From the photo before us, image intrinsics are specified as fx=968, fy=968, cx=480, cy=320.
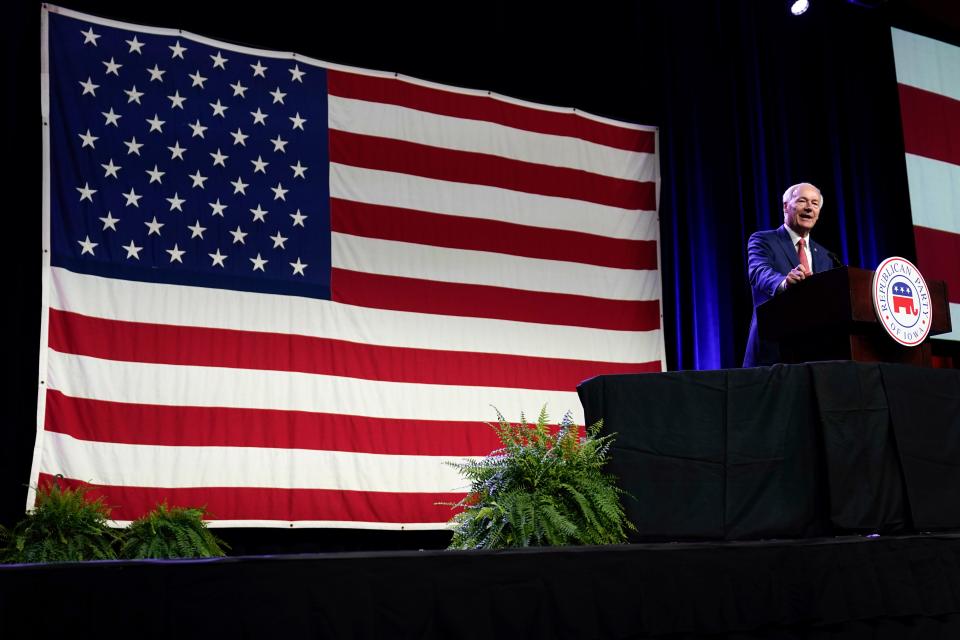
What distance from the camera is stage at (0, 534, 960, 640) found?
173 centimetres

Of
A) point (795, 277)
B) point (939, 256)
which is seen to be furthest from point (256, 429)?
point (939, 256)

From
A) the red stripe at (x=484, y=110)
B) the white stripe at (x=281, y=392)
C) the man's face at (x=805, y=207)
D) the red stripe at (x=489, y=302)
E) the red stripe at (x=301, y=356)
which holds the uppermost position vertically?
the red stripe at (x=484, y=110)

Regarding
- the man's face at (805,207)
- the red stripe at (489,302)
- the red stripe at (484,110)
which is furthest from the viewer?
the red stripe at (484,110)

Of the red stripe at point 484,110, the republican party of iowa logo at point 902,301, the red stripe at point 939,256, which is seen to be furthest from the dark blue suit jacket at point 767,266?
the red stripe at point 939,256

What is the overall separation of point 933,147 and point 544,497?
5.57 m

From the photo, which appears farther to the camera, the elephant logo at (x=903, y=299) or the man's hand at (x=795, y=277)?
the man's hand at (x=795, y=277)

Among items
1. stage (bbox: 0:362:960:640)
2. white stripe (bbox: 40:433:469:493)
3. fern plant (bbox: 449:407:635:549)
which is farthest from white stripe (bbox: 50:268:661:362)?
stage (bbox: 0:362:960:640)

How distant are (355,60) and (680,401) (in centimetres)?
326

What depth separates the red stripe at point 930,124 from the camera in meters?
7.06

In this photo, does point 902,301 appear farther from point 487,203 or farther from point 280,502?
point 280,502

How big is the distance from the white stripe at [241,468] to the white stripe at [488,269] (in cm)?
102

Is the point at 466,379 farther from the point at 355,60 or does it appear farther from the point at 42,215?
the point at 42,215

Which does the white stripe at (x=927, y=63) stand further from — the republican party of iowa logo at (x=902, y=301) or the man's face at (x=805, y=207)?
the republican party of iowa logo at (x=902, y=301)

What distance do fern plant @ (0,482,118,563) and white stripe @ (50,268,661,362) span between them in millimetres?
1027
